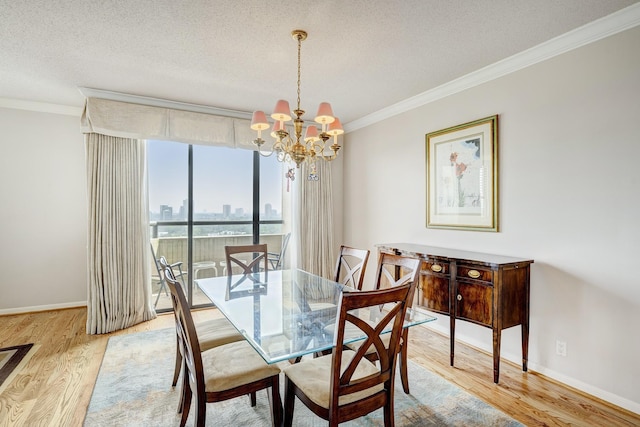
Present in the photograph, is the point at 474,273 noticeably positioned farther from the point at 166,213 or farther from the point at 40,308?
the point at 40,308

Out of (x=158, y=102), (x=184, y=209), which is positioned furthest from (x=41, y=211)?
(x=158, y=102)

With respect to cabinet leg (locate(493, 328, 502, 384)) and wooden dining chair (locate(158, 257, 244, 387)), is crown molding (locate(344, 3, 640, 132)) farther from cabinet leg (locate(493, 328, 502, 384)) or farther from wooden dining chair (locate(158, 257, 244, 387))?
wooden dining chair (locate(158, 257, 244, 387))

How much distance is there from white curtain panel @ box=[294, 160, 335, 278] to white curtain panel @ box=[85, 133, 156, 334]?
1938 millimetres

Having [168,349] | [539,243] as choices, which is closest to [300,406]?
[168,349]

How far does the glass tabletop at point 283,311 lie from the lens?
5.23ft

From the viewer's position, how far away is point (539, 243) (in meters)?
2.57

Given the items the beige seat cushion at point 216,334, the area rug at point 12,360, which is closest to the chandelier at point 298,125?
the beige seat cushion at point 216,334

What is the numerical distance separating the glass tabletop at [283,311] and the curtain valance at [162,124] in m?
1.88

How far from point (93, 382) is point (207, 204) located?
7.67 ft

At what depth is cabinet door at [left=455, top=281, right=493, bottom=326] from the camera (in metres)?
2.45

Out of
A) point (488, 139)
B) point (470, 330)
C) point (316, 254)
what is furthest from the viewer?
point (316, 254)

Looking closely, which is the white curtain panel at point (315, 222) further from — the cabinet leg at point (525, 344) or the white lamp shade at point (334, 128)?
the cabinet leg at point (525, 344)

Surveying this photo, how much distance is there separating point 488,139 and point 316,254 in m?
2.69

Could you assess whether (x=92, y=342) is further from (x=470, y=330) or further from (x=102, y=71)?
(x=470, y=330)
